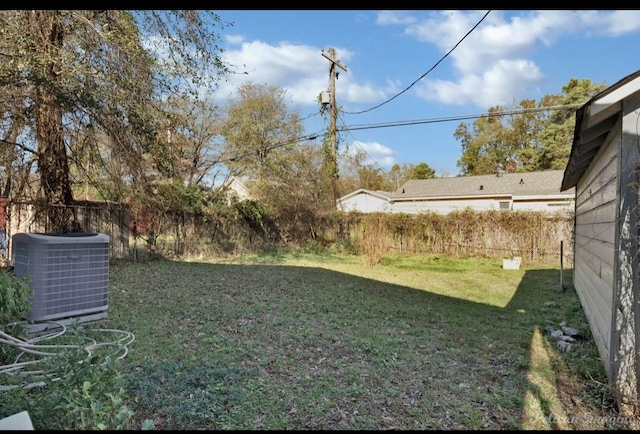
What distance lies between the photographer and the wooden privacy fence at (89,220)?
21.7 ft

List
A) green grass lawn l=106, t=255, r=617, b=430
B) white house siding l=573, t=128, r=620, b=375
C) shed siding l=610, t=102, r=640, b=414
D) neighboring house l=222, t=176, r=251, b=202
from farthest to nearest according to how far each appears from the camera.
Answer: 1. neighboring house l=222, t=176, r=251, b=202
2. white house siding l=573, t=128, r=620, b=375
3. shed siding l=610, t=102, r=640, b=414
4. green grass lawn l=106, t=255, r=617, b=430

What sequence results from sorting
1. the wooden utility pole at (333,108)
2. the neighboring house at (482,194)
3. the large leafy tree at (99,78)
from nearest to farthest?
the large leafy tree at (99,78), the wooden utility pole at (333,108), the neighboring house at (482,194)

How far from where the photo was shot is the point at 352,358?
308 centimetres

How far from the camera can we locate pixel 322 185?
13.6 metres

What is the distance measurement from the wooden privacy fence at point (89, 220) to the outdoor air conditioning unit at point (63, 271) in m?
3.97

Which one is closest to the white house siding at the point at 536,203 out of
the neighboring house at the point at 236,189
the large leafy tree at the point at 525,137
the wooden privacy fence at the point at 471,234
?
the large leafy tree at the point at 525,137

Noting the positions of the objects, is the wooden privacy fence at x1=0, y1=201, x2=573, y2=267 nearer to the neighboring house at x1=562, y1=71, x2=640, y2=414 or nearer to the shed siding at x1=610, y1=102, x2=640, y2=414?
the neighboring house at x1=562, y1=71, x2=640, y2=414

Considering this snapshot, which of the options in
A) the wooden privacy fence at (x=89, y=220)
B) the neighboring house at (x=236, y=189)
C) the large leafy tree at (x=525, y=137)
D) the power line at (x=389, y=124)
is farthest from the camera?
the large leafy tree at (x=525, y=137)

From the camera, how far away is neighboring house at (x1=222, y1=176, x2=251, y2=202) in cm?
1202

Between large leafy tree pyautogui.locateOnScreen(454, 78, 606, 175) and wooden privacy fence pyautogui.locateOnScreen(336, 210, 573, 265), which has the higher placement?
large leafy tree pyautogui.locateOnScreen(454, 78, 606, 175)

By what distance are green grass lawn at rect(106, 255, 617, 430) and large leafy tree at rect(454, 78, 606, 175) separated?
17.0 metres

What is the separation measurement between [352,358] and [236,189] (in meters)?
12.9

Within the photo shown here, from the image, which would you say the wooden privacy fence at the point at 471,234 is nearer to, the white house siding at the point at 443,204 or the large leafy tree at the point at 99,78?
the white house siding at the point at 443,204

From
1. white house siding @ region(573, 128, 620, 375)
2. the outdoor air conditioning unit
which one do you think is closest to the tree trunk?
the outdoor air conditioning unit
